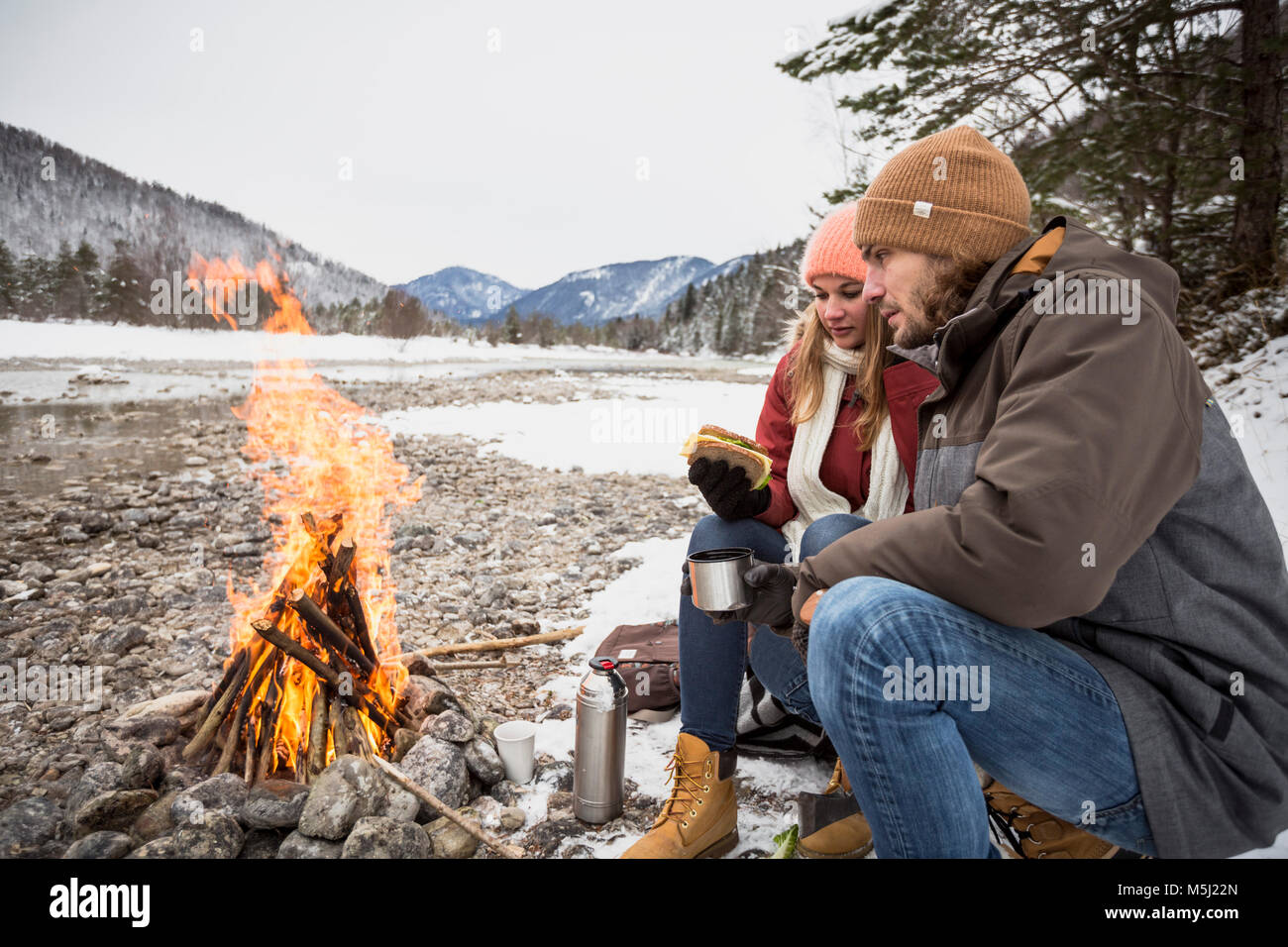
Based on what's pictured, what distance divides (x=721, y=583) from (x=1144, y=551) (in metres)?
0.96

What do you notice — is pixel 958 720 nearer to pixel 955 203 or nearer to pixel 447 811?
pixel 955 203

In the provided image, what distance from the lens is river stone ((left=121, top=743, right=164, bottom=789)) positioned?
2246 mm

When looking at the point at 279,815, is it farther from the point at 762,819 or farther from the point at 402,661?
the point at 762,819

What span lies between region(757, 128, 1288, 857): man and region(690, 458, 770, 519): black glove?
79cm

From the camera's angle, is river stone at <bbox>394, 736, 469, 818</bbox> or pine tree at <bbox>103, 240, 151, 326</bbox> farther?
pine tree at <bbox>103, 240, 151, 326</bbox>

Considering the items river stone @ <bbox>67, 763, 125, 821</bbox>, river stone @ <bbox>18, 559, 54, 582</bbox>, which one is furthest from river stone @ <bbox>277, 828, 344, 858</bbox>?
river stone @ <bbox>18, 559, 54, 582</bbox>

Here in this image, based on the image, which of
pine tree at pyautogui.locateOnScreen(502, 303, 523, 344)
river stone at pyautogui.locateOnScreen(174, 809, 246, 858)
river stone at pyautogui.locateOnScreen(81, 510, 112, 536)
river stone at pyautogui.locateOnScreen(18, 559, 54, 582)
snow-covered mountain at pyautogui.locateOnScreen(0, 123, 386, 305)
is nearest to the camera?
river stone at pyautogui.locateOnScreen(174, 809, 246, 858)

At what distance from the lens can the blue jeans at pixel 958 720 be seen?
1384 millimetres

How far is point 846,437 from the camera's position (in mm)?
2521

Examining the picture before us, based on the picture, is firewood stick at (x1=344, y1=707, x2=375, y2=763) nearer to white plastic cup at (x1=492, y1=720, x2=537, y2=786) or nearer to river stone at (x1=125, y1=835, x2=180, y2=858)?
white plastic cup at (x1=492, y1=720, x2=537, y2=786)

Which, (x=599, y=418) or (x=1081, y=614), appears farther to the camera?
(x=599, y=418)

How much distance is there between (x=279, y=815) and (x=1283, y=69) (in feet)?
27.8

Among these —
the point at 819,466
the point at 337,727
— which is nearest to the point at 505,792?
the point at 337,727

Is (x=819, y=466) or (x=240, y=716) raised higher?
(x=819, y=466)
